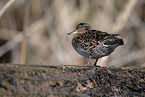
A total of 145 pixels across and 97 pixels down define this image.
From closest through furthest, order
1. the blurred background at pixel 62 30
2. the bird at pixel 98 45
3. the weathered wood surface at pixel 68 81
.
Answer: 1. the weathered wood surface at pixel 68 81
2. the bird at pixel 98 45
3. the blurred background at pixel 62 30

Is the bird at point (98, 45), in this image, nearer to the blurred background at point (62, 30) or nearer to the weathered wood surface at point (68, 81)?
the weathered wood surface at point (68, 81)

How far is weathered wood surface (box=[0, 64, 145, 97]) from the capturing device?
31.8 inches

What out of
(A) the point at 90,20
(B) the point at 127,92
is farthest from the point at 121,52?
(B) the point at 127,92

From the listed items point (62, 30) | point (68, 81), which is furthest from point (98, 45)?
point (62, 30)

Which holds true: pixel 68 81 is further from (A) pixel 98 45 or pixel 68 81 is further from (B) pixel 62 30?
(B) pixel 62 30

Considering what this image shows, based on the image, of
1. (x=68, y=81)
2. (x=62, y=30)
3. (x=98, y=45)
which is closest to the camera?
(x=68, y=81)

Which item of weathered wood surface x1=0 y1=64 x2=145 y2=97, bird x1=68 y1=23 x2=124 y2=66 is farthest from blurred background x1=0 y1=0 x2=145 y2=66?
weathered wood surface x1=0 y1=64 x2=145 y2=97

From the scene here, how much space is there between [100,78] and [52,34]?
10.1 ft

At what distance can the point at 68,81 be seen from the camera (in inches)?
37.3

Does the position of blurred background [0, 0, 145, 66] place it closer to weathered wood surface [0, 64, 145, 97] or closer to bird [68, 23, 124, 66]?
bird [68, 23, 124, 66]

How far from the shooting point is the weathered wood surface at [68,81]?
0.81 meters

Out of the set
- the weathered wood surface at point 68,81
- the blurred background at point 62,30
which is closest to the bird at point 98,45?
the weathered wood surface at point 68,81

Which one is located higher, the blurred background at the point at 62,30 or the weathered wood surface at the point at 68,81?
the blurred background at the point at 62,30

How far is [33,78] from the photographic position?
856mm
